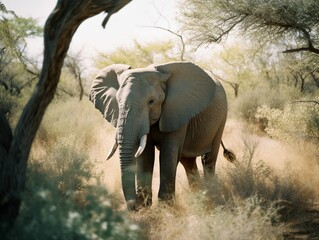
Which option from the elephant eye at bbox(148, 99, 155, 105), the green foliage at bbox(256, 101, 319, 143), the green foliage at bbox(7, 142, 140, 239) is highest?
the elephant eye at bbox(148, 99, 155, 105)

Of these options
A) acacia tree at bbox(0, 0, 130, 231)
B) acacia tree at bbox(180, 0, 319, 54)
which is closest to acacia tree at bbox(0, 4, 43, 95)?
acacia tree at bbox(180, 0, 319, 54)

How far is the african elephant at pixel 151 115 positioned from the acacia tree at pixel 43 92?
1886 mm

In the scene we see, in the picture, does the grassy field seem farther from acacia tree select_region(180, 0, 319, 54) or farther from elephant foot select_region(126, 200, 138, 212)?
acacia tree select_region(180, 0, 319, 54)

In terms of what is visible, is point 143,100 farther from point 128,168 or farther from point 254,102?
point 254,102

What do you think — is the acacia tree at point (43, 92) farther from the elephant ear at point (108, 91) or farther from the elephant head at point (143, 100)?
the elephant ear at point (108, 91)

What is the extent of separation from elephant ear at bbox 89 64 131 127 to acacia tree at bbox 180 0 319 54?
108 inches

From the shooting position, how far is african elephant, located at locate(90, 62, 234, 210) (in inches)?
247

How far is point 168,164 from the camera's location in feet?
22.2

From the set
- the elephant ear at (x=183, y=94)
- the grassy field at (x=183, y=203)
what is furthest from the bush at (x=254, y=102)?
the elephant ear at (x=183, y=94)

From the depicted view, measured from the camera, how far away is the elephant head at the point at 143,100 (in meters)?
6.27

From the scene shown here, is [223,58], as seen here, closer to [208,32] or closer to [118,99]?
[208,32]

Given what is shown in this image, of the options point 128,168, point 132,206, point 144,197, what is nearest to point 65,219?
point 128,168

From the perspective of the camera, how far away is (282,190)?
6594 mm

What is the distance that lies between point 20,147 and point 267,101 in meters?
A: 14.5
